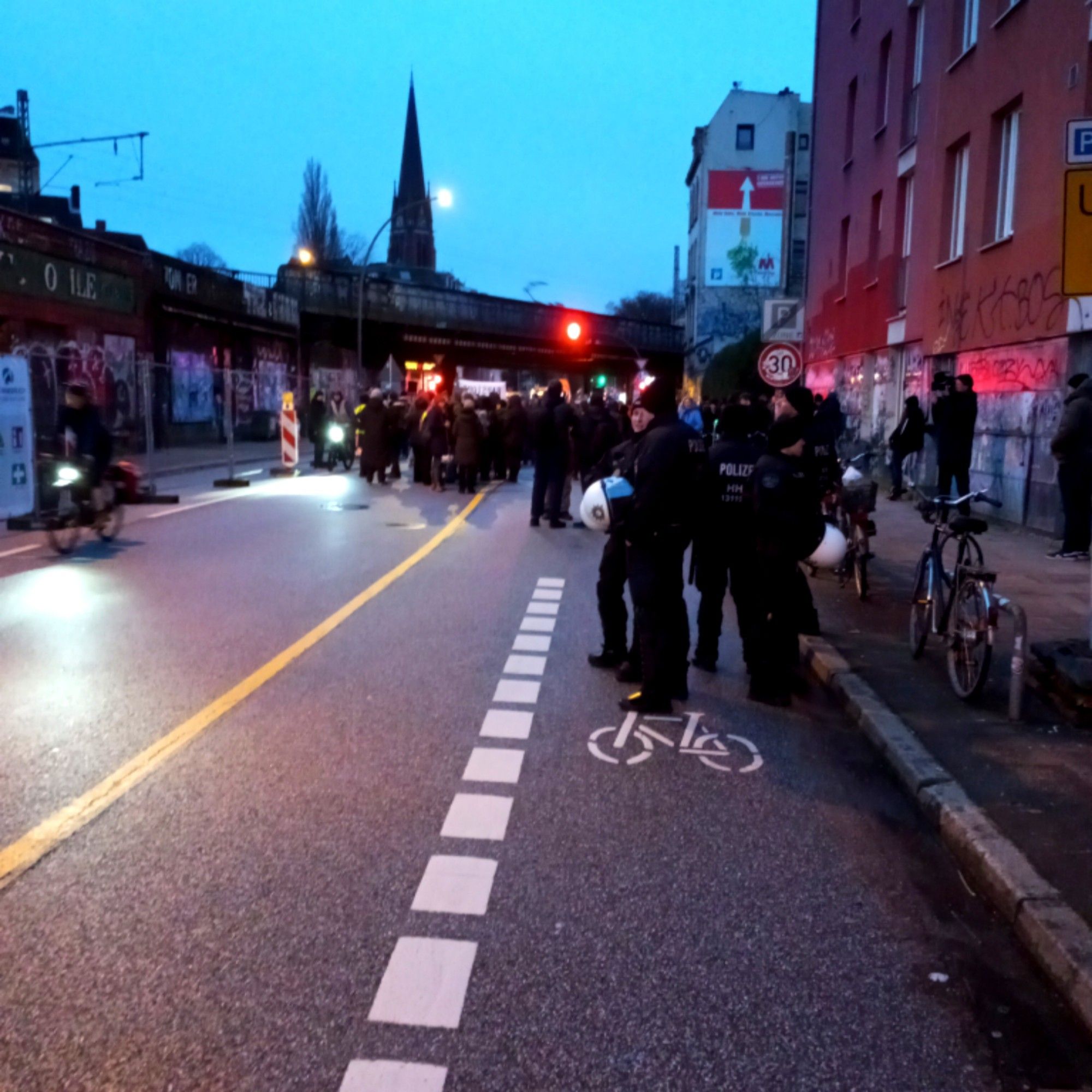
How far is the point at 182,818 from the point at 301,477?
20615 millimetres

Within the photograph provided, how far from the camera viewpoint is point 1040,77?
15.3 m

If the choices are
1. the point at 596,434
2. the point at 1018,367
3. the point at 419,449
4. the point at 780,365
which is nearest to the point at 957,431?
the point at 1018,367

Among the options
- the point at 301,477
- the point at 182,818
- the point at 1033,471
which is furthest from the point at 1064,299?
the point at 301,477

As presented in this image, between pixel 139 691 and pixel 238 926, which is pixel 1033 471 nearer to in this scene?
pixel 139 691

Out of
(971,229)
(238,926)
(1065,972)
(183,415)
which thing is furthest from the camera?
(183,415)

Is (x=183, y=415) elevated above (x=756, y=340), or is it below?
below

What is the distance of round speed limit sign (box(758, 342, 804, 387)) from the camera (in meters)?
15.3

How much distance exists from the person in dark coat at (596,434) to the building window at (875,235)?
1044 centimetres

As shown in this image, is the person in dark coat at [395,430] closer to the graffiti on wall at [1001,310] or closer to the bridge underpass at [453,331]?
the graffiti on wall at [1001,310]

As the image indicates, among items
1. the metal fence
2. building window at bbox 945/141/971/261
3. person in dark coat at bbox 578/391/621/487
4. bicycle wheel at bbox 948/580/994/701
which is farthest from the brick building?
the metal fence

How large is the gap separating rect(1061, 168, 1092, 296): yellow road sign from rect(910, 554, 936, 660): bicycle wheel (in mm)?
2289

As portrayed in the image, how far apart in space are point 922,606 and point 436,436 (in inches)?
573

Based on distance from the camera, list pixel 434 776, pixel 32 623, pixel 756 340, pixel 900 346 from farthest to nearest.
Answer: pixel 756 340 < pixel 900 346 < pixel 32 623 < pixel 434 776

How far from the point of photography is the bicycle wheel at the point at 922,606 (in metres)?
7.85
